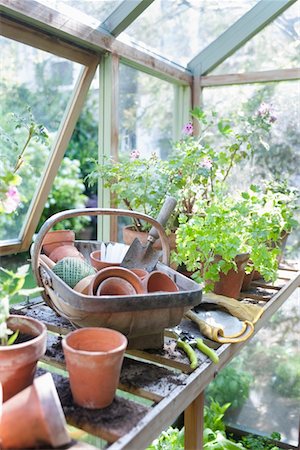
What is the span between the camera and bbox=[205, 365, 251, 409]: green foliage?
2.91 metres

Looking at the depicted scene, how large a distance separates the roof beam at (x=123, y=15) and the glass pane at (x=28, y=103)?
0.25 m

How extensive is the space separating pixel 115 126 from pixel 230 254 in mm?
1033

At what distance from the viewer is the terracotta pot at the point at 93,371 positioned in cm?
81

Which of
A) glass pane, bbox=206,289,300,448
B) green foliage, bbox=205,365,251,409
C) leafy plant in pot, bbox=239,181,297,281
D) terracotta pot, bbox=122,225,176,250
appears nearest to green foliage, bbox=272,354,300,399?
glass pane, bbox=206,289,300,448

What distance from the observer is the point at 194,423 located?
1.17 meters

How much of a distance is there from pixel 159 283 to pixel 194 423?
0.40 meters

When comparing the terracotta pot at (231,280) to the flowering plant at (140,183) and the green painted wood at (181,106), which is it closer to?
the flowering plant at (140,183)

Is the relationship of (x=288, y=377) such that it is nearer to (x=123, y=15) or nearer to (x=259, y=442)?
(x=259, y=442)

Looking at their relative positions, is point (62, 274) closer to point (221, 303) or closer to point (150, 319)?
point (150, 319)

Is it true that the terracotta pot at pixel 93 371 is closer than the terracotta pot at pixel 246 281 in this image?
Result: Yes

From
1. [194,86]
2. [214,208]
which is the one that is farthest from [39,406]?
[194,86]

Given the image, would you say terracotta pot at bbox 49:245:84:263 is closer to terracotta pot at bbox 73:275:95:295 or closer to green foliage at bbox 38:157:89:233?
terracotta pot at bbox 73:275:95:295

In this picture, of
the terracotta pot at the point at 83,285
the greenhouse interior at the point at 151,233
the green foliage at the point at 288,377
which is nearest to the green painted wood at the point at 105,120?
the greenhouse interior at the point at 151,233

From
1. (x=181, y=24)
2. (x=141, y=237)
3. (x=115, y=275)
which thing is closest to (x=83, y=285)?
(x=115, y=275)
